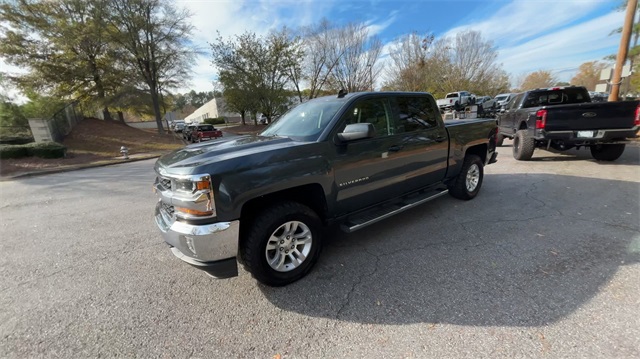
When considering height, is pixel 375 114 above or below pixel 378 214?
above

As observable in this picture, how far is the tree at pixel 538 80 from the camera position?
185 ft

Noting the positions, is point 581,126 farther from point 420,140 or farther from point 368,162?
point 368,162

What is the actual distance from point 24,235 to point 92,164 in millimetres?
10157

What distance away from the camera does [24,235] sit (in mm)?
4434

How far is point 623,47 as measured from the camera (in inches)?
372

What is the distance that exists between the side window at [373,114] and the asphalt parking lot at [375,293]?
4.70ft

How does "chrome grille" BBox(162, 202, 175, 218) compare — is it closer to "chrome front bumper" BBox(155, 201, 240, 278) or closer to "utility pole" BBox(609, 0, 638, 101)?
"chrome front bumper" BBox(155, 201, 240, 278)

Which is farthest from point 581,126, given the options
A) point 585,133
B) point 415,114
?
point 415,114

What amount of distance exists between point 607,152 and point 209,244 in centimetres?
948

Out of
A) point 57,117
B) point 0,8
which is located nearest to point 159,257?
point 57,117

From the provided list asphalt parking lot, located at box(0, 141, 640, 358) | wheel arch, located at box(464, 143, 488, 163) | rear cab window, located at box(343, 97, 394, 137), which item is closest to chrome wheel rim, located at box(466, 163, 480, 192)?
wheel arch, located at box(464, 143, 488, 163)

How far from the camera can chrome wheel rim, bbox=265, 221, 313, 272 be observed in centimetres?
268

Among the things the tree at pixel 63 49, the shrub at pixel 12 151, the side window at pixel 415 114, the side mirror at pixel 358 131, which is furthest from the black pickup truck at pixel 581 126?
the tree at pixel 63 49

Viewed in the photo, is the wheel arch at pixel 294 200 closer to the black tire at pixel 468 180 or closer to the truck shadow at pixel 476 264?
the truck shadow at pixel 476 264
